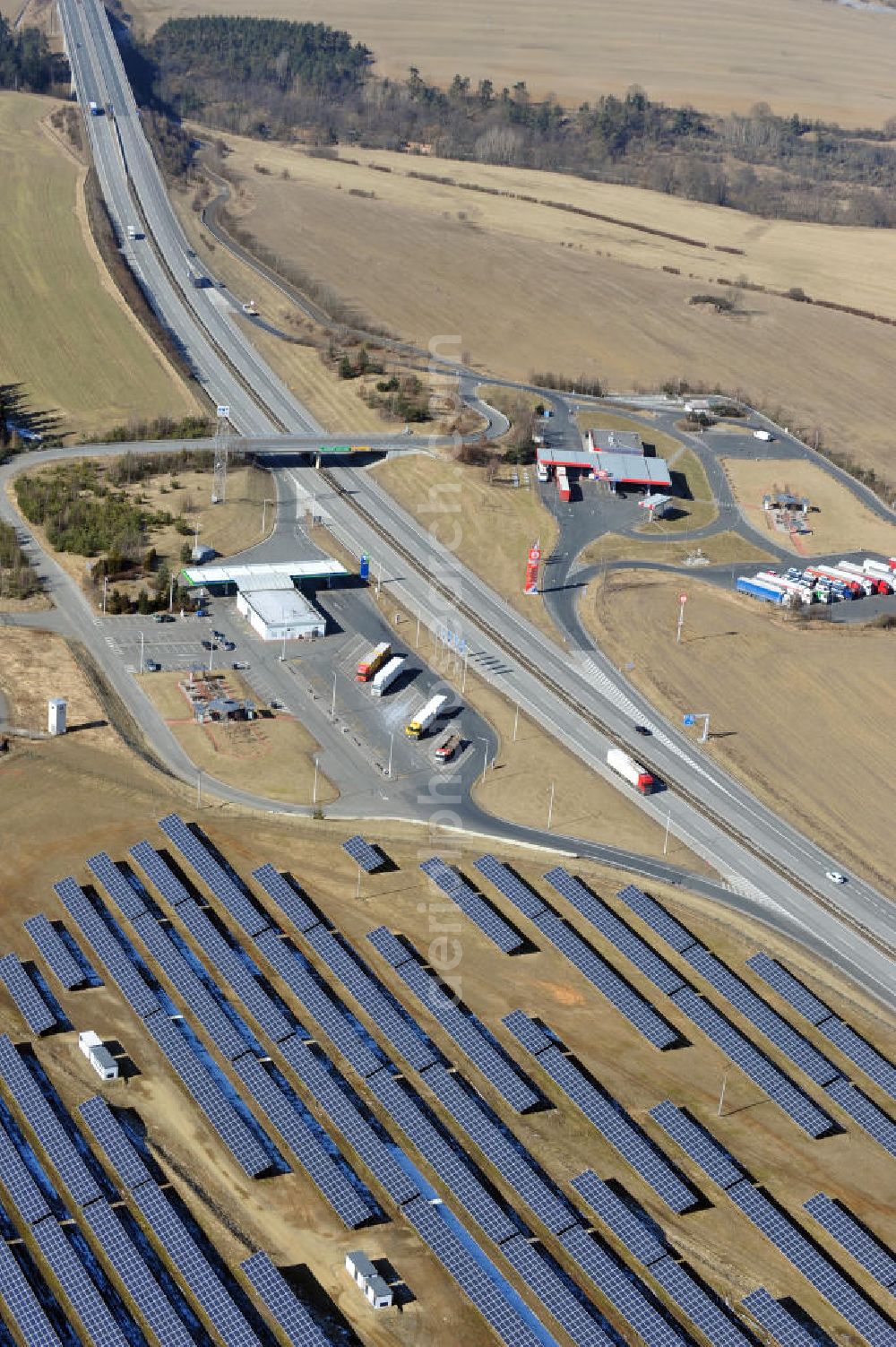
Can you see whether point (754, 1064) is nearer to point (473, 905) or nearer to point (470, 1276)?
point (473, 905)

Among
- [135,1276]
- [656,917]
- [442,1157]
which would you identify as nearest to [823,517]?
[656,917]

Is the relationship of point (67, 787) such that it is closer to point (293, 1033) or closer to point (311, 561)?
point (293, 1033)

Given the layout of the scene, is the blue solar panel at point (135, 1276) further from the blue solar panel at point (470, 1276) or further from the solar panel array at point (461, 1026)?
the solar panel array at point (461, 1026)

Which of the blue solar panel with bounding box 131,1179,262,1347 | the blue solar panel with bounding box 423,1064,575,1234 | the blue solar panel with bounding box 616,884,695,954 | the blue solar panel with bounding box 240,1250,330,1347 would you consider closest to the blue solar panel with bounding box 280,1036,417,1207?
the blue solar panel with bounding box 423,1064,575,1234

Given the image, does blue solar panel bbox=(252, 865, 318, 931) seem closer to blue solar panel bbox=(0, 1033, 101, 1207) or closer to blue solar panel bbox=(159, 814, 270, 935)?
blue solar panel bbox=(159, 814, 270, 935)

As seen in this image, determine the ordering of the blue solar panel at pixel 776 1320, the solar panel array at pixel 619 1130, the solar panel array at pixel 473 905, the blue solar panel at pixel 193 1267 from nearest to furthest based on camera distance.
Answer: the blue solar panel at pixel 193 1267 → the blue solar panel at pixel 776 1320 → the solar panel array at pixel 619 1130 → the solar panel array at pixel 473 905

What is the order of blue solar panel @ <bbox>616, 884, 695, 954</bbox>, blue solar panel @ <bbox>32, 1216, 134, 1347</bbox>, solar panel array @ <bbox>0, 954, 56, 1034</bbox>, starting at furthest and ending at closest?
blue solar panel @ <bbox>616, 884, 695, 954</bbox> < solar panel array @ <bbox>0, 954, 56, 1034</bbox> < blue solar panel @ <bbox>32, 1216, 134, 1347</bbox>

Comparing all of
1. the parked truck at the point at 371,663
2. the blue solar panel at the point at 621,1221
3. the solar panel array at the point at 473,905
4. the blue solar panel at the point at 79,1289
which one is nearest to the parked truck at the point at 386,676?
the parked truck at the point at 371,663

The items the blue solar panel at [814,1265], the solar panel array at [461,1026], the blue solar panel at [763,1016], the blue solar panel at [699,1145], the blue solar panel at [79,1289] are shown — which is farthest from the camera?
the blue solar panel at [763,1016]
